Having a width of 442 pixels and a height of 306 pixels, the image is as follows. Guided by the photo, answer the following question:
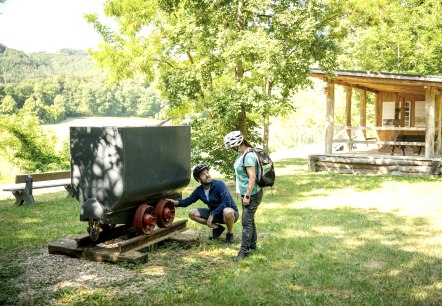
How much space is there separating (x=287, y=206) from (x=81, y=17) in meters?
15.0

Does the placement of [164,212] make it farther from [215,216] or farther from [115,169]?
[115,169]

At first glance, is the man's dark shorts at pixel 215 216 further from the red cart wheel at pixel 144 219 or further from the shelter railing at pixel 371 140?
the shelter railing at pixel 371 140

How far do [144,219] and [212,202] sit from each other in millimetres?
1212

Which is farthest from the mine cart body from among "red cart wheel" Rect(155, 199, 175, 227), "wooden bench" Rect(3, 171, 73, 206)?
"wooden bench" Rect(3, 171, 73, 206)

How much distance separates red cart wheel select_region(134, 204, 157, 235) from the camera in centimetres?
628

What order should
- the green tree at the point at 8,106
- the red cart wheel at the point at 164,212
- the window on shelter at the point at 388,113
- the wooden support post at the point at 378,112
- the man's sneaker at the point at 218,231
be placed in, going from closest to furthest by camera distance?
the red cart wheel at the point at 164,212 → the man's sneaker at the point at 218,231 → the window on shelter at the point at 388,113 → the wooden support post at the point at 378,112 → the green tree at the point at 8,106

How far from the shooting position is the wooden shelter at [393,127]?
15.7 meters

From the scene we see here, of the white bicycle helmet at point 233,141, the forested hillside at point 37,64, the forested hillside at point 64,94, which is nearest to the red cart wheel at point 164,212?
the white bicycle helmet at point 233,141

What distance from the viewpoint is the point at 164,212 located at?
6844 millimetres

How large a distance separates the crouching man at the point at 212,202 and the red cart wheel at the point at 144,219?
1.79 ft

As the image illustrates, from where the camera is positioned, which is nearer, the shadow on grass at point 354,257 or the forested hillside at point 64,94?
the shadow on grass at point 354,257

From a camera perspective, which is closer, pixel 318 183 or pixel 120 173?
pixel 120 173

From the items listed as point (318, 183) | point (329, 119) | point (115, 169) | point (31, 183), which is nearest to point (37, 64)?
point (329, 119)

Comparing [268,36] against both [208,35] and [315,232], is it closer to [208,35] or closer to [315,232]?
[208,35]
